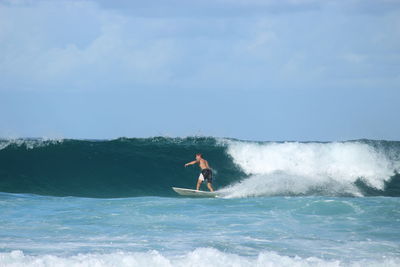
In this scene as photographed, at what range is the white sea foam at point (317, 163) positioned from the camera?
851 inches

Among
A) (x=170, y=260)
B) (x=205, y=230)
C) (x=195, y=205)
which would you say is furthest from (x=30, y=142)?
(x=170, y=260)

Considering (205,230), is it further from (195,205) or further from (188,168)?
(188,168)

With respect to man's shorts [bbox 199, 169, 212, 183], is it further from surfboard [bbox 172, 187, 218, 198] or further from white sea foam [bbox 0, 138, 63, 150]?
white sea foam [bbox 0, 138, 63, 150]

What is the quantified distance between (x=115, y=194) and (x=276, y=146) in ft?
29.6

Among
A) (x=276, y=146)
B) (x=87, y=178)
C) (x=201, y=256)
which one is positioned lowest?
(x=201, y=256)

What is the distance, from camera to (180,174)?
22.2m

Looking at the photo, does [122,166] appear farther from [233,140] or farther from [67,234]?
[67,234]

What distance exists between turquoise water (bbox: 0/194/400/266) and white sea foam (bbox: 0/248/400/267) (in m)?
0.02

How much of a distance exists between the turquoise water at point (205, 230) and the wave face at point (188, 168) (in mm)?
4518

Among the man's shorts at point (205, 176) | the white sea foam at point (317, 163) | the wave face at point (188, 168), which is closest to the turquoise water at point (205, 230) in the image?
the man's shorts at point (205, 176)

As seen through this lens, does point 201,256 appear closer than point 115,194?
Yes

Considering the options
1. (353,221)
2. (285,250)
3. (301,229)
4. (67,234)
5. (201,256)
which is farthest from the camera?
(353,221)

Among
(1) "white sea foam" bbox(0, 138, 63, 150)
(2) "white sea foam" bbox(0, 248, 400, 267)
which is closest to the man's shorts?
(1) "white sea foam" bbox(0, 138, 63, 150)

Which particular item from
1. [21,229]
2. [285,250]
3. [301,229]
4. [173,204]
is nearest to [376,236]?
[301,229]
